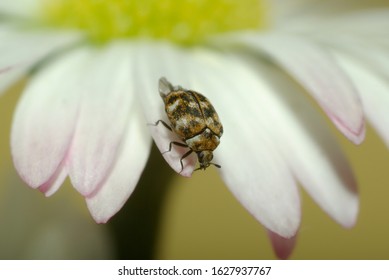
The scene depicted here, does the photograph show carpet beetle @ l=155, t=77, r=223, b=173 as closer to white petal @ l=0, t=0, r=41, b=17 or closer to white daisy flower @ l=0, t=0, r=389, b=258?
white daisy flower @ l=0, t=0, r=389, b=258

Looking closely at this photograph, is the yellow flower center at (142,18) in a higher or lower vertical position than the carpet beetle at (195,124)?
higher

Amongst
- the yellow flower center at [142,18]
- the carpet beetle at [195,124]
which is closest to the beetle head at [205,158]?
the carpet beetle at [195,124]

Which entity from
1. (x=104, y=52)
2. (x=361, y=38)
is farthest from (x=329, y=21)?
(x=104, y=52)

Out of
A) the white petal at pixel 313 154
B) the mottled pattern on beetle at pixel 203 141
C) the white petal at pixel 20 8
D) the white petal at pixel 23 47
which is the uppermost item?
the white petal at pixel 20 8

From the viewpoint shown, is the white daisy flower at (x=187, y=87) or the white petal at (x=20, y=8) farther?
the white petal at (x=20, y=8)

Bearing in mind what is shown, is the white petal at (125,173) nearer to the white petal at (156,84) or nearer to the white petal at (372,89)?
the white petal at (156,84)

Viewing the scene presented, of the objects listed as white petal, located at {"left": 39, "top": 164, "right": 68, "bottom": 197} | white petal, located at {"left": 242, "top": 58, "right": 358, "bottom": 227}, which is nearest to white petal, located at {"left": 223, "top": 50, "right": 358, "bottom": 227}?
white petal, located at {"left": 242, "top": 58, "right": 358, "bottom": 227}

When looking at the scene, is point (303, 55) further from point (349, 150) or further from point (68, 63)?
point (349, 150)
